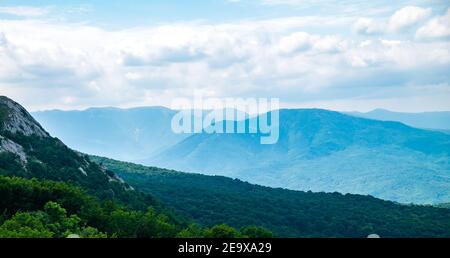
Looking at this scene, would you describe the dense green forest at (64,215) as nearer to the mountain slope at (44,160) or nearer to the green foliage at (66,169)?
the green foliage at (66,169)

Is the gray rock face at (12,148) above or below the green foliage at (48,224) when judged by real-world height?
above

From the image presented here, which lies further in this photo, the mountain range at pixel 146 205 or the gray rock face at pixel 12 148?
the gray rock face at pixel 12 148

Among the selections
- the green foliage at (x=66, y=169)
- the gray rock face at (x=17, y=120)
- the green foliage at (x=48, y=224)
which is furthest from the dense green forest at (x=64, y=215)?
the gray rock face at (x=17, y=120)

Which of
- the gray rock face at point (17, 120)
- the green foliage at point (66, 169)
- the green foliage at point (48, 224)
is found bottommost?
the green foliage at point (48, 224)

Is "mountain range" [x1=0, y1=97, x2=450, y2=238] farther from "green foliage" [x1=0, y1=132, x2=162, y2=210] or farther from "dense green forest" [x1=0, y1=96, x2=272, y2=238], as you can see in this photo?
"green foliage" [x1=0, y1=132, x2=162, y2=210]

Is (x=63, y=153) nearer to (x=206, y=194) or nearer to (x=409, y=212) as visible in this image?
(x=206, y=194)

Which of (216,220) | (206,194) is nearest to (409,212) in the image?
(206,194)

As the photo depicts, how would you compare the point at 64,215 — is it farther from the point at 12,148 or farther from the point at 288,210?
the point at 288,210
